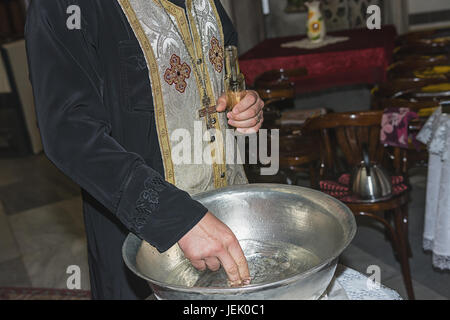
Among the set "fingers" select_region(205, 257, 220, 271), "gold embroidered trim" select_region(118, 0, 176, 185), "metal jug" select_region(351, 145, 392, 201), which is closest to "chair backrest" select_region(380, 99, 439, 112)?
"metal jug" select_region(351, 145, 392, 201)

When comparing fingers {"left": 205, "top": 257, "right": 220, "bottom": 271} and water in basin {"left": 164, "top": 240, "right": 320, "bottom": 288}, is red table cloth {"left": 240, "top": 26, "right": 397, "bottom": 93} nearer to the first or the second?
water in basin {"left": 164, "top": 240, "right": 320, "bottom": 288}

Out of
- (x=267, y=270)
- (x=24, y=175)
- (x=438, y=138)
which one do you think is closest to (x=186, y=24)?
(x=267, y=270)

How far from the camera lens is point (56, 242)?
3.69 m

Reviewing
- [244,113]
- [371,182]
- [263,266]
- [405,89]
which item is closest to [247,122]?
[244,113]

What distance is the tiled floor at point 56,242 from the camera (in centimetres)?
277

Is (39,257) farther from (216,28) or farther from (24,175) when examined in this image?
(216,28)

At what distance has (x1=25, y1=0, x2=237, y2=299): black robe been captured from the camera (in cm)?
78

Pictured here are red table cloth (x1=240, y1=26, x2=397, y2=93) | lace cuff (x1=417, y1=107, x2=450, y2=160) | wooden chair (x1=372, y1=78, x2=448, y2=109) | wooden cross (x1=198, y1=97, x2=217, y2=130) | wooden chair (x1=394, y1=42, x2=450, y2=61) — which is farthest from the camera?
wooden chair (x1=394, y1=42, x2=450, y2=61)

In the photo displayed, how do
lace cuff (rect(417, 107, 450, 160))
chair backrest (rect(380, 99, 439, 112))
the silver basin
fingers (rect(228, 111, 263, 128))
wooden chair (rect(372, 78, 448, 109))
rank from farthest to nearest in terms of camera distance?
wooden chair (rect(372, 78, 448, 109))
chair backrest (rect(380, 99, 439, 112))
lace cuff (rect(417, 107, 450, 160))
fingers (rect(228, 111, 263, 128))
the silver basin

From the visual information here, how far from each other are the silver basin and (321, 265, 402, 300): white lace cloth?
0.12 m

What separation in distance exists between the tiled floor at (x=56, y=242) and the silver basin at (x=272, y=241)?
1.58m

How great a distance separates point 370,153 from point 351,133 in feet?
0.55

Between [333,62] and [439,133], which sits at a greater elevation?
[333,62]

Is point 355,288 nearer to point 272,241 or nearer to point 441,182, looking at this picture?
point 272,241
